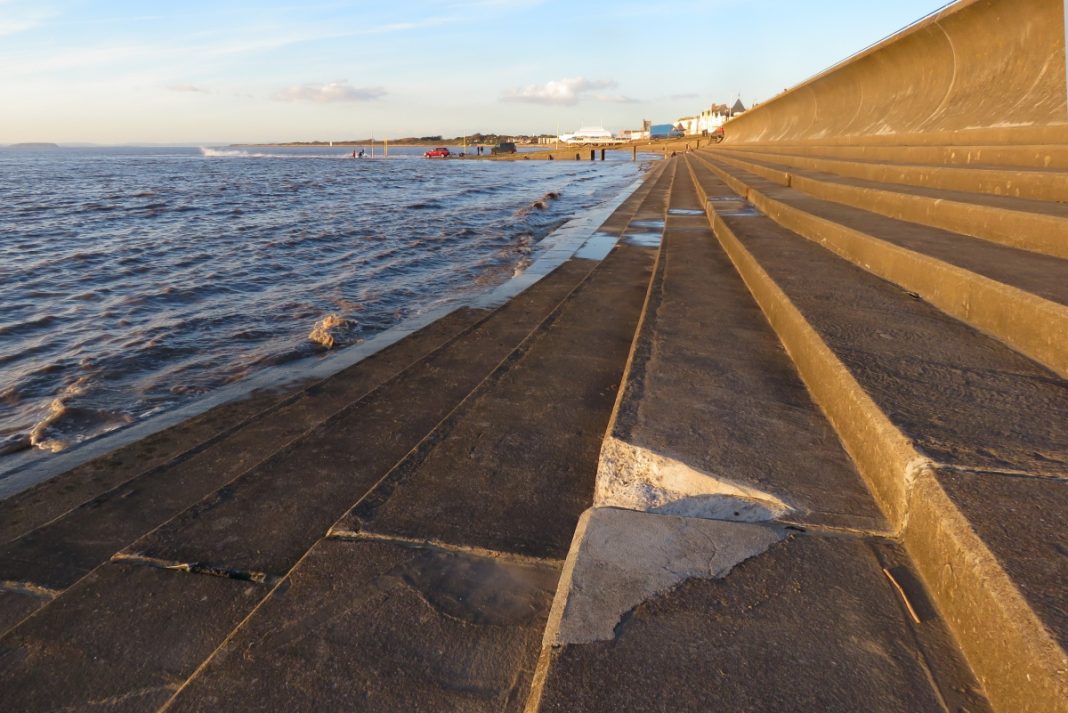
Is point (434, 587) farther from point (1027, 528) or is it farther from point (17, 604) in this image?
point (17, 604)

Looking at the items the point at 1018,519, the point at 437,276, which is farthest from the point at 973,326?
the point at 437,276

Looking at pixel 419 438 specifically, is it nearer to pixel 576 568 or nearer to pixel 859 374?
pixel 576 568

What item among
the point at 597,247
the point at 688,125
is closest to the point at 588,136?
the point at 688,125

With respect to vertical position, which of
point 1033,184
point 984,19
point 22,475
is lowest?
point 22,475

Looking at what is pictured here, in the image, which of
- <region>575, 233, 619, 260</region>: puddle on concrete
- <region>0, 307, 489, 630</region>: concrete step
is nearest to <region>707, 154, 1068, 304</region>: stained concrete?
<region>0, 307, 489, 630</region>: concrete step

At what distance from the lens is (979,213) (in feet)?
13.6

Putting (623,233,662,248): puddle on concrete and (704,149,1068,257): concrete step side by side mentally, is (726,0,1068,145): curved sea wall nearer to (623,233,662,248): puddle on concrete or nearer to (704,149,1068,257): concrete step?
(704,149,1068,257): concrete step

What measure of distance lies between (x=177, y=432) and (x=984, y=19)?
1026 centimetres

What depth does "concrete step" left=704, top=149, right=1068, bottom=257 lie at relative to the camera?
11.6ft

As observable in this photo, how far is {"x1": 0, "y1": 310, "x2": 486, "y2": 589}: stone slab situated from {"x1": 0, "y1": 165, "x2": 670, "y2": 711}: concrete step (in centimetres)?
5

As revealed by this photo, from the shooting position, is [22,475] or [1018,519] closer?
[1018,519]

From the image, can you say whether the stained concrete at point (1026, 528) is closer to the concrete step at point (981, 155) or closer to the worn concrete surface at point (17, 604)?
the worn concrete surface at point (17, 604)

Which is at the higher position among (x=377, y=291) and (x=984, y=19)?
(x=984, y=19)

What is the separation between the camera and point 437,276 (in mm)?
10203
